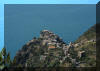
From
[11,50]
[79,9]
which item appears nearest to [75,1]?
[79,9]

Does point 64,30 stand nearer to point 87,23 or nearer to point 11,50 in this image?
point 87,23

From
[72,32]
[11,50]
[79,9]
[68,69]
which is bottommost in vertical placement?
[68,69]

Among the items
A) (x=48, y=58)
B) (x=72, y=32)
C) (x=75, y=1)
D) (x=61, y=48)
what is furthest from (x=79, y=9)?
(x=48, y=58)

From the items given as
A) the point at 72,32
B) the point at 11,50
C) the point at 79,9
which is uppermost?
the point at 79,9

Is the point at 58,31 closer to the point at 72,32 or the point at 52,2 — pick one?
the point at 72,32

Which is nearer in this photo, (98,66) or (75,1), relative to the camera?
(98,66)

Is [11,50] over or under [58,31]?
under
